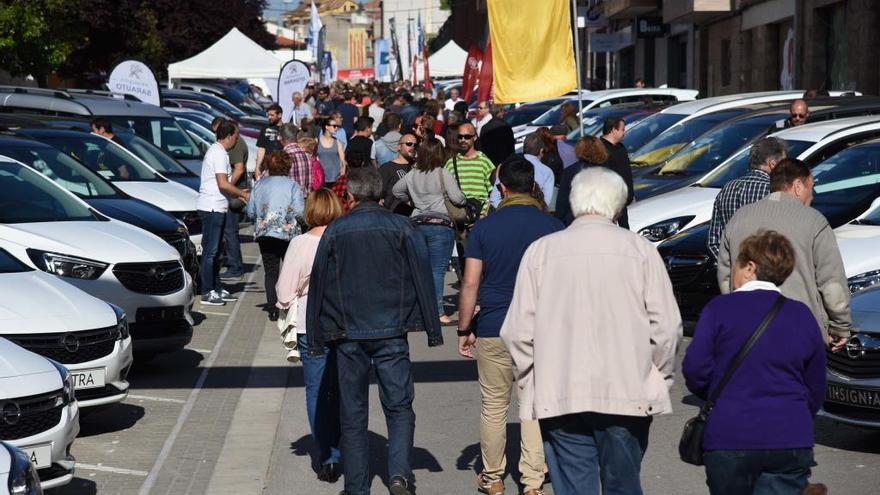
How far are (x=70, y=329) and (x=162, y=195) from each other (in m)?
7.45

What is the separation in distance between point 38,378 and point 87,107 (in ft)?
41.0

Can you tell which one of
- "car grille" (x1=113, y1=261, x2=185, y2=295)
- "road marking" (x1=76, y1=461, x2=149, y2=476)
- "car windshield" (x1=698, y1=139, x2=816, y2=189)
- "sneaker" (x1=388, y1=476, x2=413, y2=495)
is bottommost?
"road marking" (x1=76, y1=461, x2=149, y2=476)

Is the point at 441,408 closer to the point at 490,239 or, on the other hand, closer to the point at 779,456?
the point at 490,239

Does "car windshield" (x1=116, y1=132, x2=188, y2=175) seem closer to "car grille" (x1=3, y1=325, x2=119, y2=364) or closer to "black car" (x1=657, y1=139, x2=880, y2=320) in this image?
"black car" (x1=657, y1=139, x2=880, y2=320)

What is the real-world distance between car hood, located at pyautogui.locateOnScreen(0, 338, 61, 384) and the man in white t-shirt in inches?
286

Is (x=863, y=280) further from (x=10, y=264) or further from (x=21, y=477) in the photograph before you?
(x=21, y=477)

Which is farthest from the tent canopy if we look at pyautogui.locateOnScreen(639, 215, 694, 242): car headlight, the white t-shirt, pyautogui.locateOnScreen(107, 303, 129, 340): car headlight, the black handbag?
the black handbag

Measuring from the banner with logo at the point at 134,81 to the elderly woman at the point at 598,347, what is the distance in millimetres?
21106

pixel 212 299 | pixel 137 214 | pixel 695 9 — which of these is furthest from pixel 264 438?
pixel 695 9

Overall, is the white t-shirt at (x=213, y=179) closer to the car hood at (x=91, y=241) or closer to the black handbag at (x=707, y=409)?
the car hood at (x=91, y=241)

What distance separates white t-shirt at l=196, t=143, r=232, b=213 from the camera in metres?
15.1

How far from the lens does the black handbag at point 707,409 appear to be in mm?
5430

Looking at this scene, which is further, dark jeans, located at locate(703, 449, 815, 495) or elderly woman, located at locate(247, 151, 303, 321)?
elderly woman, located at locate(247, 151, 303, 321)

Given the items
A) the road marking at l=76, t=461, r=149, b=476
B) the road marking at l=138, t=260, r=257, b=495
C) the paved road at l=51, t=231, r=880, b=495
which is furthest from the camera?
the road marking at l=76, t=461, r=149, b=476
